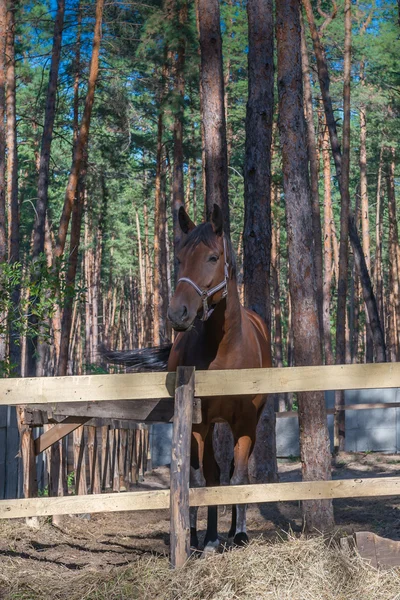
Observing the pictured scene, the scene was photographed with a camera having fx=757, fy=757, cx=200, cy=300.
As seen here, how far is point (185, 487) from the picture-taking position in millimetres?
5469

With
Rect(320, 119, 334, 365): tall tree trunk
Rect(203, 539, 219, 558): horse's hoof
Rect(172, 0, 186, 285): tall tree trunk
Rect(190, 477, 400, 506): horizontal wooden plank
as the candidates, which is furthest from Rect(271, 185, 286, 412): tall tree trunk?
Rect(190, 477, 400, 506): horizontal wooden plank

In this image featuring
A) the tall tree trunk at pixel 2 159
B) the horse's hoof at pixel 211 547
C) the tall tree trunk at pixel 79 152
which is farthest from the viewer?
the tall tree trunk at pixel 79 152

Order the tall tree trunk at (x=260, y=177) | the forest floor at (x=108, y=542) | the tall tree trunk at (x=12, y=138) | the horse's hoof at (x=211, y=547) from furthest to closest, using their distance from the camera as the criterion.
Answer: the tall tree trunk at (x=12, y=138) < the tall tree trunk at (x=260, y=177) < the horse's hoof at (x=211, y=547) < the forest floor at (x=108, y=542)

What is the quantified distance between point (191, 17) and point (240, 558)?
70.7ft

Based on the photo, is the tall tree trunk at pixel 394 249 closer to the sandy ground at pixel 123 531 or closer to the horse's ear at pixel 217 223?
the sandy ground at pixel 123 531

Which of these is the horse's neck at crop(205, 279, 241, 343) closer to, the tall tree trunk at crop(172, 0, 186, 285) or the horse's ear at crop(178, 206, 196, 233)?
the horse's ear at crop(178, 206, 196, 233)

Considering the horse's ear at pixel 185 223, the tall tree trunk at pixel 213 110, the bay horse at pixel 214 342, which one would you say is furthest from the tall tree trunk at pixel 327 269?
the horse's ear at pixel 185 223

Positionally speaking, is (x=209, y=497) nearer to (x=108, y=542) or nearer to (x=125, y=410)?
(x=125, y=410)

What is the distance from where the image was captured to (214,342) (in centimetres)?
654

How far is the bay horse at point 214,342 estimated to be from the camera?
19.5 feet

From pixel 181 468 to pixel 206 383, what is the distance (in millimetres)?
644

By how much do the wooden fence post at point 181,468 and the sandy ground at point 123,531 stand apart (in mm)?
505

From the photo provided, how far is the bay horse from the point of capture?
19.5 feet

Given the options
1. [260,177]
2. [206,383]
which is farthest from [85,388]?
[260,177]
